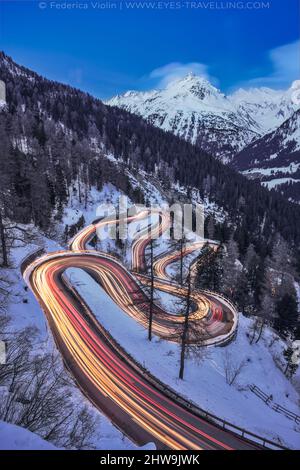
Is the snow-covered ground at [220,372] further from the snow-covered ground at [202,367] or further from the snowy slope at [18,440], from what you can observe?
the snowy slope at [18,440]

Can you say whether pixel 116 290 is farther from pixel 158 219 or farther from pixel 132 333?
pixel 158 219

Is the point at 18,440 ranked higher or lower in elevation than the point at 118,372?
higher

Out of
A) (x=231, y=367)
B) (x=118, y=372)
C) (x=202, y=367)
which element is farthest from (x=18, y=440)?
(x=231, y=367)

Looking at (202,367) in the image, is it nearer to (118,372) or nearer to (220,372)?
(220,372)

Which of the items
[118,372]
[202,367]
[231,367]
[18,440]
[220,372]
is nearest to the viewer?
[18,440]

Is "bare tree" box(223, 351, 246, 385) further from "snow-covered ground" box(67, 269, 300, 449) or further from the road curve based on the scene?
the road curve

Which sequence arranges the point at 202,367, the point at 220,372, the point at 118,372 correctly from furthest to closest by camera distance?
the point at 220,372, the point at 202,367, the point at 118,372

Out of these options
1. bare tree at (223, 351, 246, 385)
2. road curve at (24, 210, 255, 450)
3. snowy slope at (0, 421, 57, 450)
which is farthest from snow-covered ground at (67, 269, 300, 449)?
snowy slope at (0, 421, 57, 450)
